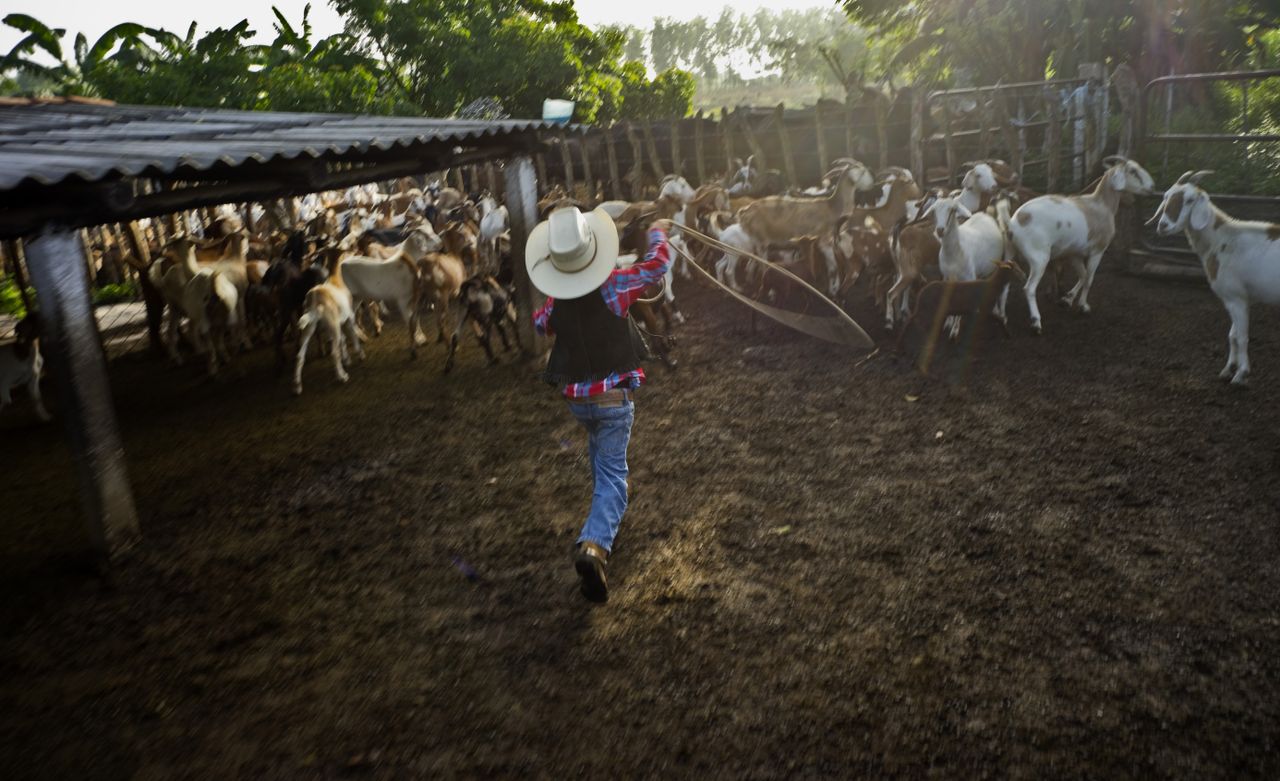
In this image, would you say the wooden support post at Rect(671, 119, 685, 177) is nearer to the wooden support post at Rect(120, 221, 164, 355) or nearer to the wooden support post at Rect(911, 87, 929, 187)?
the wooden support post at Rect(911, 87, 929, 187)

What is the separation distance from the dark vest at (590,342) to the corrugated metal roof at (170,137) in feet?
9.39

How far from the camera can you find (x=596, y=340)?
17.1 ft

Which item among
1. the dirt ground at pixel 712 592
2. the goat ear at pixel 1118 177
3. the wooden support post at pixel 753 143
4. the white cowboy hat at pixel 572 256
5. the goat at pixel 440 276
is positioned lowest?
the dirt ground at pixel 712 592

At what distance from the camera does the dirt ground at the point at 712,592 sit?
396 cm

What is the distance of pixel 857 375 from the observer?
9.00 m

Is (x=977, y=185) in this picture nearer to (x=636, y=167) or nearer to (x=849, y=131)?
(x=849, y=131)

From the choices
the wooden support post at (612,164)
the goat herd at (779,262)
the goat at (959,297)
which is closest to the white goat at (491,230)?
the goat herd at (779,262)

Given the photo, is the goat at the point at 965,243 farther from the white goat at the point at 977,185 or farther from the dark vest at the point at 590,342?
the dark vest at the point at 590,342

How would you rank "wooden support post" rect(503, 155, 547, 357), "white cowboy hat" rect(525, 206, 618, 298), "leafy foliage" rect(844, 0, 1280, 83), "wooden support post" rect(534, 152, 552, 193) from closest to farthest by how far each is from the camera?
1. "white cowboy hat" rect(525, 206, 618, 298)
2. "wooden support post" rect(503, 155, 547, 357)
3. "leafy foliage" rect(844, 0, 1280, 83)
4. "wooden support post" rect(534, 152, 552, 193)

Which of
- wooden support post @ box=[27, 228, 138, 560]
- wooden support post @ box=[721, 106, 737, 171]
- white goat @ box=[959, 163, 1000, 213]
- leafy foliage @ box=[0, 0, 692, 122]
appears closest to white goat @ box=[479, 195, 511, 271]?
wooden support post @ box=[721, 106, 737, 171]

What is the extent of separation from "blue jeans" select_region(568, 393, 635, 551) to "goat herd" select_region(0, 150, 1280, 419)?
3.65 m

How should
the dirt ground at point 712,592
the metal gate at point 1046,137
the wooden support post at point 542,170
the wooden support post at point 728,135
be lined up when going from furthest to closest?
1. the wooden support post at point 542,170
2. the wooden support post at point 728,135
3. the metal gate at point 1046,137
4. the dirt ground at point 712,592

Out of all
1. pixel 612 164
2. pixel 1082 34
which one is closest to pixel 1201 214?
pixel 612 164

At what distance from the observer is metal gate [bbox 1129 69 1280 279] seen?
10.9 metres
